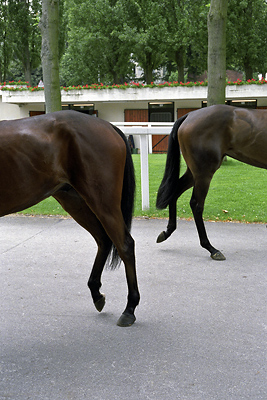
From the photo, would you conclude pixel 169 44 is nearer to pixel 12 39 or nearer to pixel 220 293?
pixel 12 39

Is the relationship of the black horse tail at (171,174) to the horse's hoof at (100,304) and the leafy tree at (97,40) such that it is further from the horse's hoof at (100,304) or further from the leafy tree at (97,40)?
the leafy tree at (97,40)

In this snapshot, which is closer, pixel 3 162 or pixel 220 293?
pixel 3 162

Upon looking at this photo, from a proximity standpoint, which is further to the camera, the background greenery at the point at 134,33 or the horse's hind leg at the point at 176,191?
the background greenery at the point at 134,33

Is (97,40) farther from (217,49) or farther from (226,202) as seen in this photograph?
(226,202)

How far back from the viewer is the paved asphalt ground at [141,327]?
7.52 feet

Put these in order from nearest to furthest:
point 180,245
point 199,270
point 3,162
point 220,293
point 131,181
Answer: point 3,162 → point 131,181 → point 220,293 → point 199,270 → point 180,245

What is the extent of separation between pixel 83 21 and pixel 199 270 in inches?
1186

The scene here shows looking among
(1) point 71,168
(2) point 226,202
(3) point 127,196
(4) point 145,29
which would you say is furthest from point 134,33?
(1) point 71,168

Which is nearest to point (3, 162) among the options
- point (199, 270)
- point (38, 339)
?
point (38, 339)

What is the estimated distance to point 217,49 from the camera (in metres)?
10.8

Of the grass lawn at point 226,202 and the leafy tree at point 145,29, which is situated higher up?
the leafy tree at point 145,29

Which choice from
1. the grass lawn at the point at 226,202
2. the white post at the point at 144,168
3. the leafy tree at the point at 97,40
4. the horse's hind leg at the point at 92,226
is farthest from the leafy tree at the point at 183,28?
the horse's hind leg at the point at 92,226

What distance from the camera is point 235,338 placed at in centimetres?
282

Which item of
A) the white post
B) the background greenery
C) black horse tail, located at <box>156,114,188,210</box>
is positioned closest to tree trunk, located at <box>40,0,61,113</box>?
the white post
